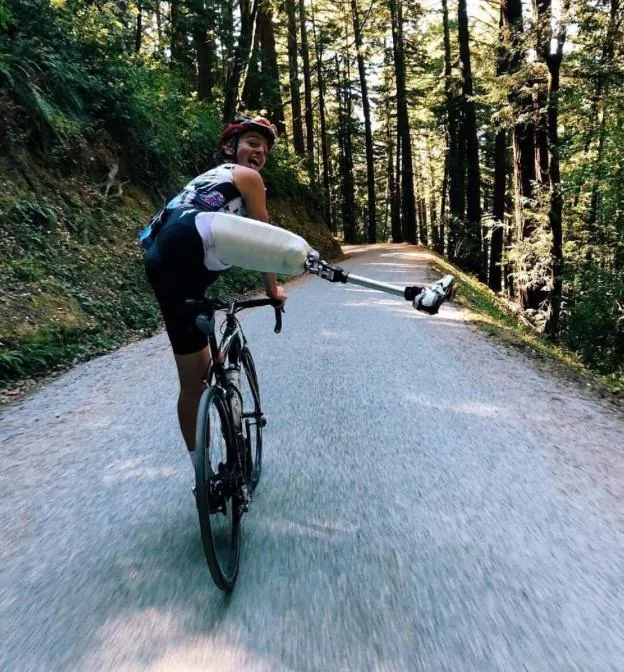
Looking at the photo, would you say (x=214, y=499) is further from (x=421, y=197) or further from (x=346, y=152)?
(x=421, y=197)

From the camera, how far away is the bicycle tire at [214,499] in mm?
2303

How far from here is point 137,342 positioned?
28.4ft

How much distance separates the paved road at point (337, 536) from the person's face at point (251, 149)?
2.06 metres

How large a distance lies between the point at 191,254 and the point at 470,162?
78.7 feet

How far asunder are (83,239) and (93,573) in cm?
843

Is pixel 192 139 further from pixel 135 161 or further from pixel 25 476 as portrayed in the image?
pixel 25 476

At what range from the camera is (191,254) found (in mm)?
2762

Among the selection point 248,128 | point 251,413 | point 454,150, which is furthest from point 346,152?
point 251,413

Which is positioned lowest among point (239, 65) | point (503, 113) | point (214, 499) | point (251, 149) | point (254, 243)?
point (214, 499)

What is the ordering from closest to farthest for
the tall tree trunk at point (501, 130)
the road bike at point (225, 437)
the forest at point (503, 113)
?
1. the road bike at point (225, 437)
2. the forest at point (503, 113)
3. the tall tree trunk at point (501, 130)

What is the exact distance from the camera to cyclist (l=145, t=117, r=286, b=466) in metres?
2.75

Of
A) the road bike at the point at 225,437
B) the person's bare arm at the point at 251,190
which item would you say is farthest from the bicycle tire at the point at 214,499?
the person's bare arm at the point at 251,190

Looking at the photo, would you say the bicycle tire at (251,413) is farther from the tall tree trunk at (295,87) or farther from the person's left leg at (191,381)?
the tall tree trunk at (295,87)

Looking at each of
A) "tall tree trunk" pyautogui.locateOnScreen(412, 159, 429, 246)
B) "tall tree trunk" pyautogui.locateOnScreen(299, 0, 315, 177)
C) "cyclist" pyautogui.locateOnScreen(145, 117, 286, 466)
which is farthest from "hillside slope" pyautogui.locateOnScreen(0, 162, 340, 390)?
"tall tree trunk" pyautogui.locateOnScreen(412, 159, 429, 246)
